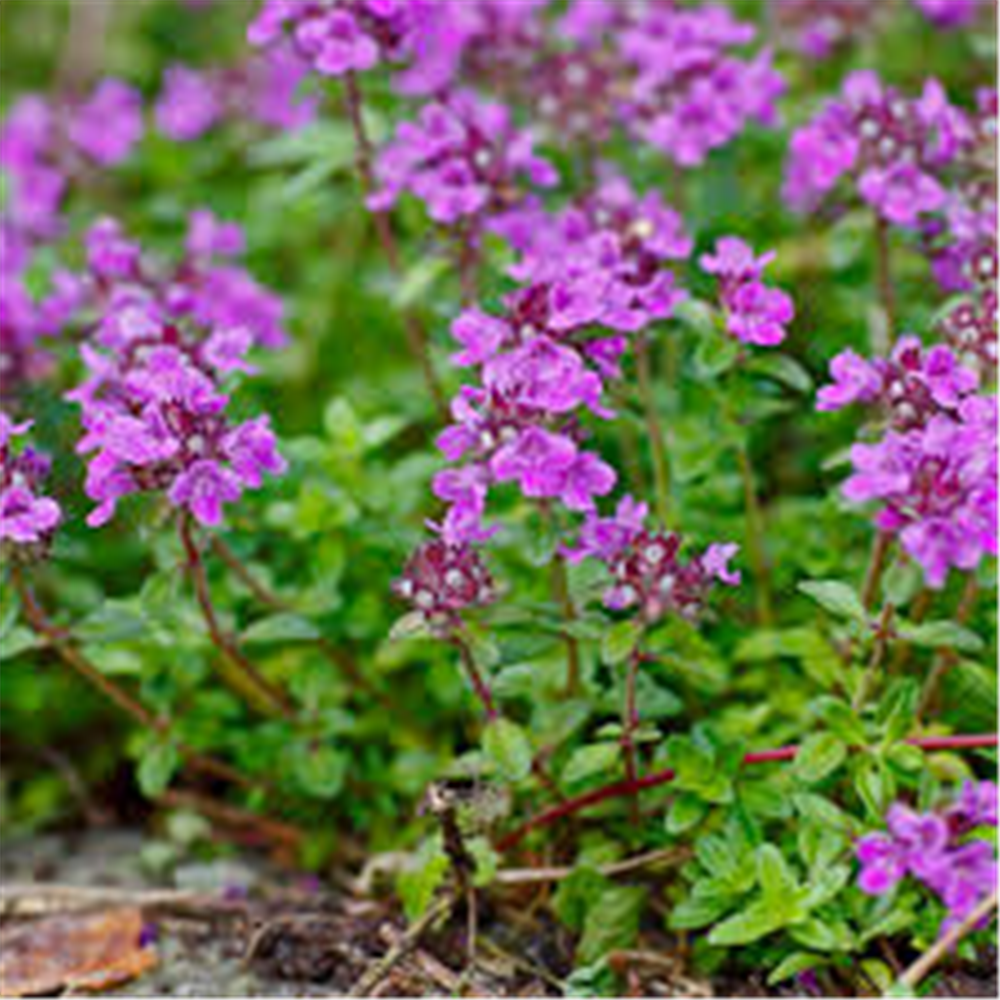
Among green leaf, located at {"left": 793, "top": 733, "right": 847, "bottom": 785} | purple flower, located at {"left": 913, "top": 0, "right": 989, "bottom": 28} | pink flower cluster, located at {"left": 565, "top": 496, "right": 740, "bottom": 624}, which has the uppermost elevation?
purple flower, located at {"left": 913, "top": 0, "right": 989, "bottom": 28}

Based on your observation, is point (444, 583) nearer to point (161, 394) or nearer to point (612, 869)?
point (161, 394)

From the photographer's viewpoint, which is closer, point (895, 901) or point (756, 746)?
point (895, 901)

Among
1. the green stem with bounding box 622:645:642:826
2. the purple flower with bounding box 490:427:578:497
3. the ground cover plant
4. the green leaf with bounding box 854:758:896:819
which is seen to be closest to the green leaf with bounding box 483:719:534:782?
the ground cover plant

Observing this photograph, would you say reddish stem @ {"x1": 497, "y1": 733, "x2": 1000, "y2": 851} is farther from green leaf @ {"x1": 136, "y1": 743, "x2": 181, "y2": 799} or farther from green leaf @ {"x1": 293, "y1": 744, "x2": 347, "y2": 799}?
green leaf @ {"x1": 136, "y1": 743, "x2": 181, "y2": 799}

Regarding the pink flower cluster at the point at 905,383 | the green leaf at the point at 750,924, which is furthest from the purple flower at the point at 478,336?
the green leaf at the point at 750,924

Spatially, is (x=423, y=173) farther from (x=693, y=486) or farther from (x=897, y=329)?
(x=897, y=329)

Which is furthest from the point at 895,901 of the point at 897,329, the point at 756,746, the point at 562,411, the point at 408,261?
the point at 408,261

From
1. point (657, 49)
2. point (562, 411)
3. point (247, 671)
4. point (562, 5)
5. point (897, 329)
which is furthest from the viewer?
point (562, 5)

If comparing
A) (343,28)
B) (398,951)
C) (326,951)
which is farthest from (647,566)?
(343,28)

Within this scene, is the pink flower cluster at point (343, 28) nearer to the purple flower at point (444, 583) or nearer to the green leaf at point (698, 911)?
the purple flower at point (444, 583)
